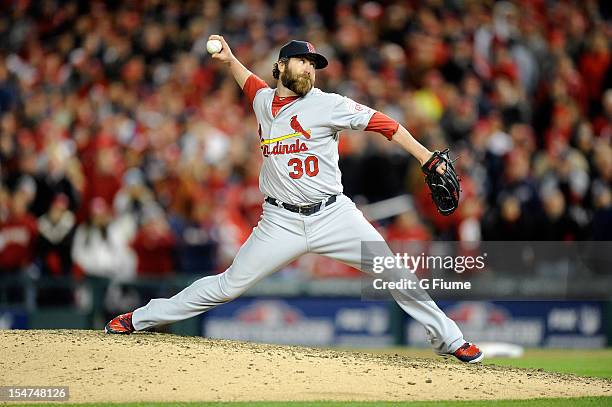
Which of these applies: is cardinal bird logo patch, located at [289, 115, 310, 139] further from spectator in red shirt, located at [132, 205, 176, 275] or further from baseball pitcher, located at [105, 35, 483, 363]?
spectator in red shirt, located at [132, 205, 176, 275]

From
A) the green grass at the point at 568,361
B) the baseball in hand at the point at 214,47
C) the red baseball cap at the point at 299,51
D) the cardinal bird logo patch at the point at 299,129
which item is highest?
the baseball in hand at the point at 214,47

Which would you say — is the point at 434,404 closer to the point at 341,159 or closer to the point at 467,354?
the point at 467,354

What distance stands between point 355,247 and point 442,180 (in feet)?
2.45

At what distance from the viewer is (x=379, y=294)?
42.4ft

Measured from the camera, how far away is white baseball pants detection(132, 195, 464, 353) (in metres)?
7.48

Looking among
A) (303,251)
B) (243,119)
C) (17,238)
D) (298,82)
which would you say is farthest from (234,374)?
(243,119)

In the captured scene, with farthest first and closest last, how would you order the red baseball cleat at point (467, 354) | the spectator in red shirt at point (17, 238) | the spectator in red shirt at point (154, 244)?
the spectator in red shirt at point (17, 238) → the spectator in red shirt at point (154, 244) → the red baseball cleat at point (467, 354)

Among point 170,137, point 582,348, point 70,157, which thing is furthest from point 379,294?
point 70,157

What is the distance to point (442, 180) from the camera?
24.1 ft

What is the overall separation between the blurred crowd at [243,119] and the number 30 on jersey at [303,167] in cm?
534

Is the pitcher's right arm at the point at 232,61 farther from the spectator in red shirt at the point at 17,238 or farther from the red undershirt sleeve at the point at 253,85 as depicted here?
the spectator in red shirt at the point at 17,238

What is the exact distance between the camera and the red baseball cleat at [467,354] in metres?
7.78

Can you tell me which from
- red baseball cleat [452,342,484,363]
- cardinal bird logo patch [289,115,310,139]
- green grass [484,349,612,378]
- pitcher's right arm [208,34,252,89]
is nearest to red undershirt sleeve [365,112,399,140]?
cardinal bird logo patch [289,115,310,139]

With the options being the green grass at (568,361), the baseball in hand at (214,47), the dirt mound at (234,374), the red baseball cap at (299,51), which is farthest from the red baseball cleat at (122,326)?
the green grass at (568,361)
